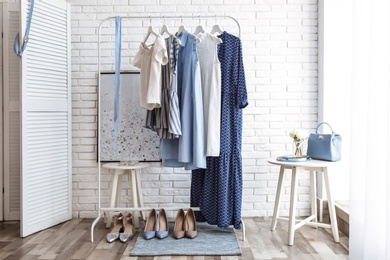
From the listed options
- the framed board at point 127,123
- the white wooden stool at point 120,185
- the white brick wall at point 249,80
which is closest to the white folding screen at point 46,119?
the white brick wall at point 249,80

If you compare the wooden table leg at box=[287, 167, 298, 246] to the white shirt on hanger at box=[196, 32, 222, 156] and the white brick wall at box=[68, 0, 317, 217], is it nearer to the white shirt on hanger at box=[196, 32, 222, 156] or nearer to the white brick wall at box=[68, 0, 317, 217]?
the white shirt on hanger at box=[196, 32, 222, 156]

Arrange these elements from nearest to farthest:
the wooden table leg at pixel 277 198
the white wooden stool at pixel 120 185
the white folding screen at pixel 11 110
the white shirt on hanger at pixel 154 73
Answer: the white shirt on hanger at pixel 154 73 < the wooden table leg at pixel 277 198 < the white wooden stool at pixel 120 185 < the white folding screen at pixel 11 110

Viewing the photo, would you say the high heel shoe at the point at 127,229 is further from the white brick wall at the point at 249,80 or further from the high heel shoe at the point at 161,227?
the white brick wall at the point at 249,80

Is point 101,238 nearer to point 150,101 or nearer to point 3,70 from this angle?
point 150,101

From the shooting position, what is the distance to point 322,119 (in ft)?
13.0

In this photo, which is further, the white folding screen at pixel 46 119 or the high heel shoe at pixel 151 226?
the white folding screen at pixel 46 119

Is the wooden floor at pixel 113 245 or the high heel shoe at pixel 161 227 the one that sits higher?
the high heel shoe at pixel 161 227

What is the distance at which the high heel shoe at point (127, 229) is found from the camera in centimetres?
336

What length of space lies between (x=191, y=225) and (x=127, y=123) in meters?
1.22

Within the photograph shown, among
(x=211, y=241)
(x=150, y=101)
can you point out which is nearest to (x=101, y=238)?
(x=211, y=241)

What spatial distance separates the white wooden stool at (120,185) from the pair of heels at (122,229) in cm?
11

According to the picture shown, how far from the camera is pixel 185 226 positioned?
3.48 m

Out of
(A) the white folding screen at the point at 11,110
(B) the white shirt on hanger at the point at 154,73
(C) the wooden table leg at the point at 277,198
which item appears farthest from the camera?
(A) the white folding screen at the point at 11,110

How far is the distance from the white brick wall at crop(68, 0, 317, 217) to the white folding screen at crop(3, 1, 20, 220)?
1.77ft
